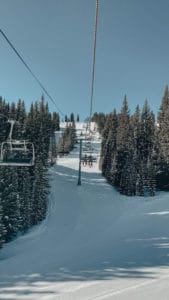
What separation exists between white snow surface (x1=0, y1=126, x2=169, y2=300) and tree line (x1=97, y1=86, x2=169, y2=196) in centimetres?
346

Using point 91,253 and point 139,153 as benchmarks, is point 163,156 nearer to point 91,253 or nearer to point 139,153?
point 139,153

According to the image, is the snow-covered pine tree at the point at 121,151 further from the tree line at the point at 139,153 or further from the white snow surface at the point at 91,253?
the white snow surface at the point at 91,253

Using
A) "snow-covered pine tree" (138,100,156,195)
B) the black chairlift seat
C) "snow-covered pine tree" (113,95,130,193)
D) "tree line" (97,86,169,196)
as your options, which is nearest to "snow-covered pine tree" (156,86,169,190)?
"tree line" (97,86,169,196)

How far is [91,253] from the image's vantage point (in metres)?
20.7

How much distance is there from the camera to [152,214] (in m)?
33.1

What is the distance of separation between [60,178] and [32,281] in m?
40.4

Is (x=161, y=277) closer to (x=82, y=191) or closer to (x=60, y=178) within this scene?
(x=82, y=191)

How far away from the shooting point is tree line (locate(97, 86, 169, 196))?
48.0 meters

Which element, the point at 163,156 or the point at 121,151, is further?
the point at 121,151

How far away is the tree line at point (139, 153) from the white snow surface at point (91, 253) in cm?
346

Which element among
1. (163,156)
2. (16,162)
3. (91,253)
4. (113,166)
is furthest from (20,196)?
(163,156)

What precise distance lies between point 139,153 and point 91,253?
33.4m

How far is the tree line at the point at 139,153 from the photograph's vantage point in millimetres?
48031

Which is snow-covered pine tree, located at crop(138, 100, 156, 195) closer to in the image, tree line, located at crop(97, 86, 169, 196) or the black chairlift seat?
tree line, located at crop(97, 86, 169, 196)
